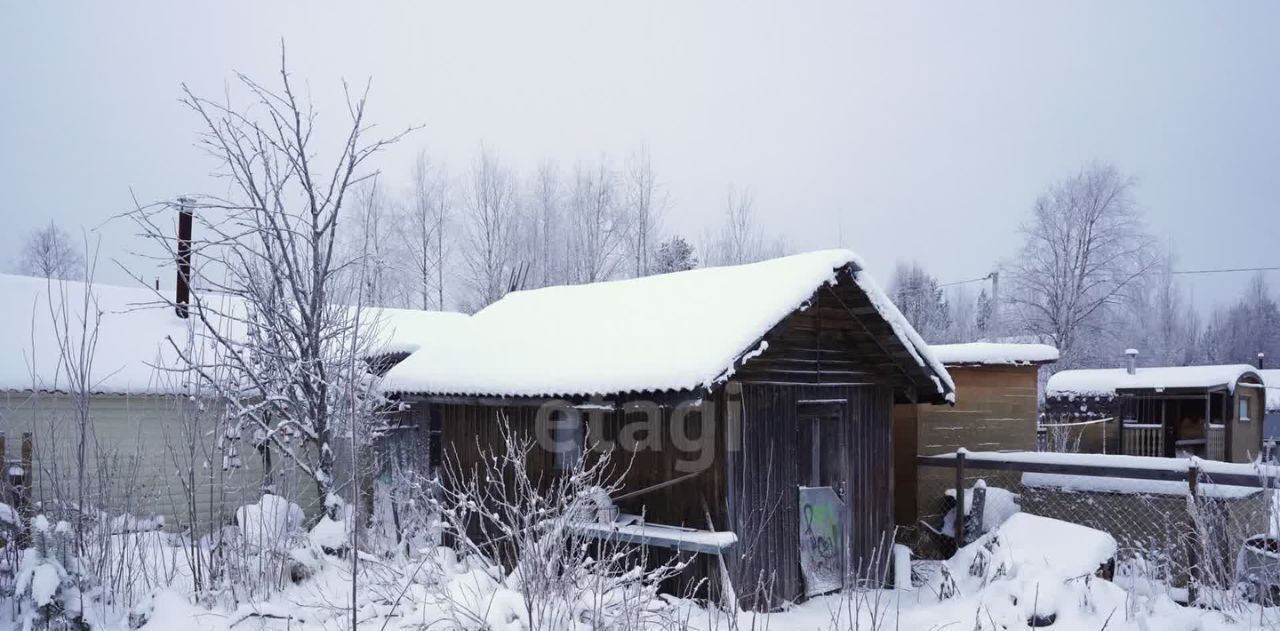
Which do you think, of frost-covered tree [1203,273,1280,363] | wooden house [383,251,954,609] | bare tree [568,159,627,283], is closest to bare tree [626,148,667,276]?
bare tree [568,159,627,283]

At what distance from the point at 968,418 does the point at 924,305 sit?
43730mm

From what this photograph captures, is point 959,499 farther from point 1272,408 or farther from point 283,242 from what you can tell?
point 1272,408

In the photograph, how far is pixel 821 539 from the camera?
31.6 feet

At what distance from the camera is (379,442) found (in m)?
13.3

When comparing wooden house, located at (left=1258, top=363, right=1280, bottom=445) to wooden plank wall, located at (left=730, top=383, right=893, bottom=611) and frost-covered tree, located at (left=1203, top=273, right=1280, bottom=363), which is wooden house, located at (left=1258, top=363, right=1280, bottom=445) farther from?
frost-covered tree, located at (left=1203, top=273, right=1280, bottom=363)

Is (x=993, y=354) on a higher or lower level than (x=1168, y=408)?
higher

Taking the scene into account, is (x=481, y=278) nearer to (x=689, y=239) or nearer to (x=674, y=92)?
(x=689, y=239)

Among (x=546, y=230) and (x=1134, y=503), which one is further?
(x=546, y=230)

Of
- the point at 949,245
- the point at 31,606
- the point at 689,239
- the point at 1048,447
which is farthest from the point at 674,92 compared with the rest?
the point at 31,606

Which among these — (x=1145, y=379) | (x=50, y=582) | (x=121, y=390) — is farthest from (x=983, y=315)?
(x=50, y=582)

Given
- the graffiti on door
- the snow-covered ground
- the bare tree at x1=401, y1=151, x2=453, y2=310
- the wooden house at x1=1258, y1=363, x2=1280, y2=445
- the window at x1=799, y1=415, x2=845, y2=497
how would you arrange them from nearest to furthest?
the snow-covered ground → the graffiti on door → the window at x1=799, y1=415, x2=845, y2=497 → the wooden house at x1=1258, y1=363, x2=1280, y2=445 → the bare tree at x1=401, y1=151, x2=453, y2=310

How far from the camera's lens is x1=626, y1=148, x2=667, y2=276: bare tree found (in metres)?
35.4

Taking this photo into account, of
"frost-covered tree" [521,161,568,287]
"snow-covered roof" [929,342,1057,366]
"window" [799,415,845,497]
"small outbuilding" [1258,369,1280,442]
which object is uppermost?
"frost-covered tree" [521,161,568,287]

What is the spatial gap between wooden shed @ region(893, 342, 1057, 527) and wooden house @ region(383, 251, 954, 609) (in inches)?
58.5
